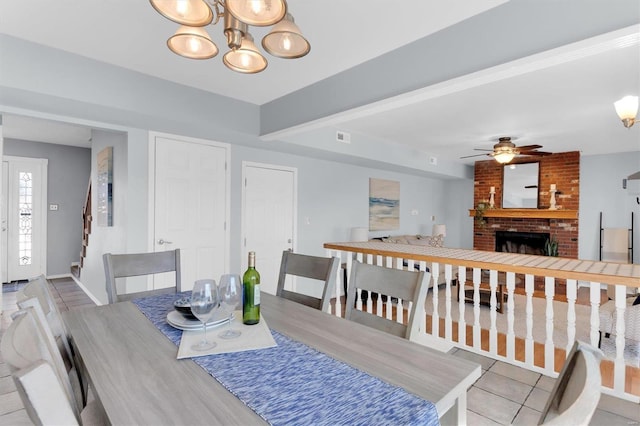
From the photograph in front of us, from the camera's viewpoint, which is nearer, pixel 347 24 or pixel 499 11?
pixel 499 11

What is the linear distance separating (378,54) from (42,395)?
2548 mm

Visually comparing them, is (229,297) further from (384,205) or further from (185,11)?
(384,205)

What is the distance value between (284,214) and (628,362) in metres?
3.65

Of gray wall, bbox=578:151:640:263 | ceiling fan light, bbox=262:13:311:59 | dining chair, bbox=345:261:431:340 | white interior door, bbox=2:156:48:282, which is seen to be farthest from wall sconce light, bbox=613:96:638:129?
white interior door, bbox=2:156:48:282

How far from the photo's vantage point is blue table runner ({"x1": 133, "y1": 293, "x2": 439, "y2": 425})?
79 cm

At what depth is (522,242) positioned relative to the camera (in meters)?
6.56

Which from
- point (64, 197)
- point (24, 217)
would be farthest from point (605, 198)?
point (24, 217)

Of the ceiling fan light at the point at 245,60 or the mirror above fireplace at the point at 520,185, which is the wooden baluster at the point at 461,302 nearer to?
the ceiling fan light at the point at 245,60

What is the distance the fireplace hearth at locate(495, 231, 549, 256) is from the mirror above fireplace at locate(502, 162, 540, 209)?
544 millimetres

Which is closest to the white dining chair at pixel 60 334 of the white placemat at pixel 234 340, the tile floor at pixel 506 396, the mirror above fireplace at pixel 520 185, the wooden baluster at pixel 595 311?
the white placemat at pixel 234 340

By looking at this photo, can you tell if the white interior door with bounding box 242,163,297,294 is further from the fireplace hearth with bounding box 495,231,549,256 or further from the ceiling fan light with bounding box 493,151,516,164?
the fireplace hearth with bounding box 495,231,549,256

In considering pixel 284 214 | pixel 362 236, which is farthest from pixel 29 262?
pixel 362 236

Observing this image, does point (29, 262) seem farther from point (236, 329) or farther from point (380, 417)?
point (380, 417)

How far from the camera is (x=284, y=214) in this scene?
4582mm
